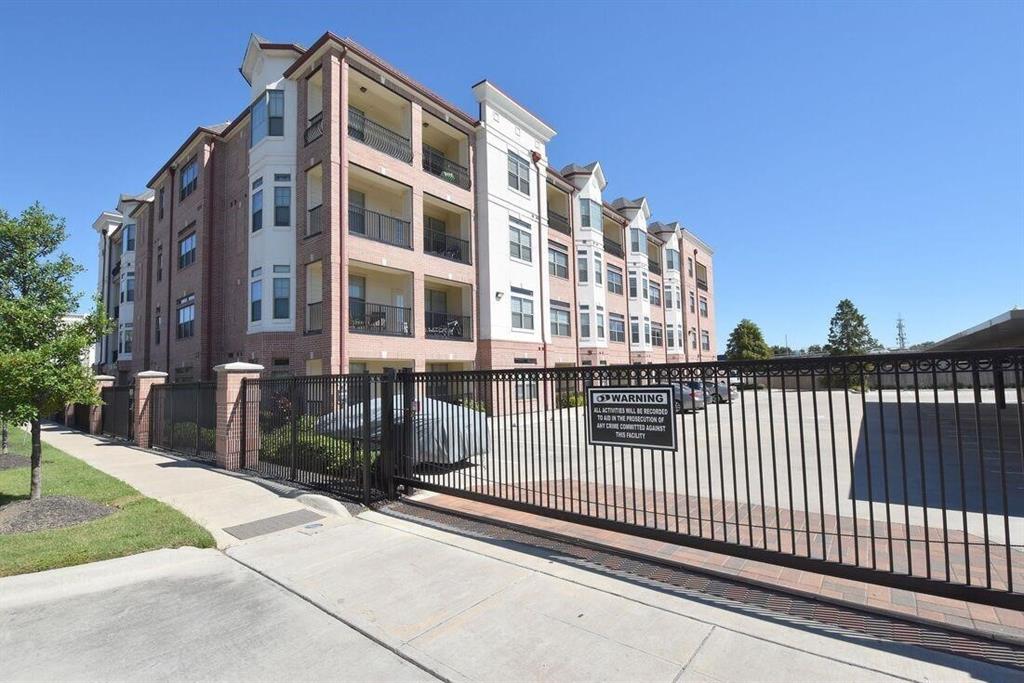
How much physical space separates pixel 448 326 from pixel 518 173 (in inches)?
386

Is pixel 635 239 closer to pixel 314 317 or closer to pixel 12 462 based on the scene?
pixel 314 317

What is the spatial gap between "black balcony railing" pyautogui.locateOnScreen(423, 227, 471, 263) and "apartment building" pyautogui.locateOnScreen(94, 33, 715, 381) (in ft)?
0.34

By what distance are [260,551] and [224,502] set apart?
111 inches

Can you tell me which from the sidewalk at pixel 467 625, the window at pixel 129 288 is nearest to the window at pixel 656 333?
the window at pixel 129 288

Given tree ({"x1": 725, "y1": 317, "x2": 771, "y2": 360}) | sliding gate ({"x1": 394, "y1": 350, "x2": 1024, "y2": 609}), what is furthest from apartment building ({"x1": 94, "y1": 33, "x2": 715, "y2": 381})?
tree ({"x1": 725, "y1": 317, "x2": 771, "y2": 360})

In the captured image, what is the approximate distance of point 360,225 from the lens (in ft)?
65.1

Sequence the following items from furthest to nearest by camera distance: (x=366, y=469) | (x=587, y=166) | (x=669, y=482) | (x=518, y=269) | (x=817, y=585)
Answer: (x=587, y=166) → (x=518, y=269) → (x=669, y=482) → (x=366, y=469) → (x=817, y=585)

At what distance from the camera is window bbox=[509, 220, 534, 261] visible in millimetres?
26469

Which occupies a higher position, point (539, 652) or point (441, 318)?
point (441, 318)

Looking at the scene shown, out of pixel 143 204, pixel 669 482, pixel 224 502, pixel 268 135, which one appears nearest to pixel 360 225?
pixel 268 135

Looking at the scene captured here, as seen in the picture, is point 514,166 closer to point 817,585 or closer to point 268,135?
point 268,135

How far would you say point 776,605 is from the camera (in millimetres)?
4211

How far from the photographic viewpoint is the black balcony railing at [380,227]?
1950 centimetres

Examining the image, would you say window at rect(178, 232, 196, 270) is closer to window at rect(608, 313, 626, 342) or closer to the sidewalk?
the sidewalk
